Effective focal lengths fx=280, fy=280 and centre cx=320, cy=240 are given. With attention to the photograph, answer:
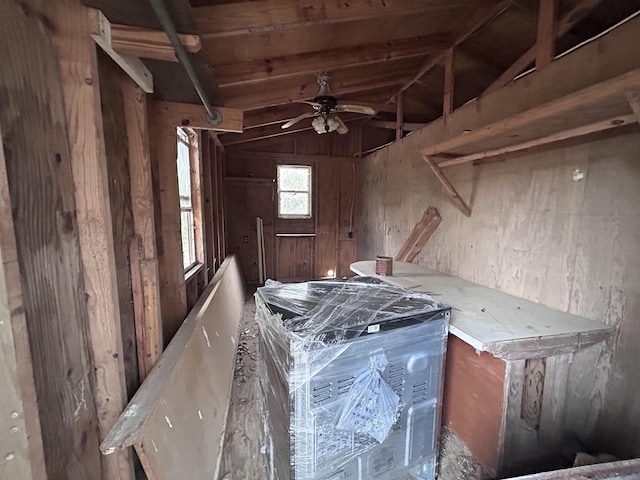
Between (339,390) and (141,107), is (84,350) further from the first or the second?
(141,107)

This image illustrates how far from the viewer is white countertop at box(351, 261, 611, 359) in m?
1.27

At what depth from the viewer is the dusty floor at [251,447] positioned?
1536mm

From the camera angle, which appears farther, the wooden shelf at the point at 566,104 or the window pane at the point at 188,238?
the window pane at the point at 188,238

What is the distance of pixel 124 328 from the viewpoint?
1221 mm

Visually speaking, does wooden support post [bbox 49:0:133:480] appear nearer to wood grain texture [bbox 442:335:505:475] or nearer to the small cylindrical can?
wood grain texture [bbox 442:335:505:475]

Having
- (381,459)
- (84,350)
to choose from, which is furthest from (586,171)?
(84,350)


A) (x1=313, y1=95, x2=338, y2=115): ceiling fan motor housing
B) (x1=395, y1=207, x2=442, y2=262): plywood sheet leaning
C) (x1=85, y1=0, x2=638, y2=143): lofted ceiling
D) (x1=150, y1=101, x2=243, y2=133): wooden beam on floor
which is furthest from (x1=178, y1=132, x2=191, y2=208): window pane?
(x1=395, y1=207, x2=442, y2=262): plywood sheet leaning

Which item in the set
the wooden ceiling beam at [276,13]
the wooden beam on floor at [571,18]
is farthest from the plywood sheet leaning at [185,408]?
the wooden beam on floor at [571,18]

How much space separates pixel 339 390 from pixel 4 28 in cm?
146

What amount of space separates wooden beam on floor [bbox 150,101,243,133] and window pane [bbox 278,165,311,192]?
3.42 m

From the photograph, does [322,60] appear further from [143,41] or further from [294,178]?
[294,178]

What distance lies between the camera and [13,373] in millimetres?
633

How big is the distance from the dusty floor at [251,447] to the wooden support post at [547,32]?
234cm

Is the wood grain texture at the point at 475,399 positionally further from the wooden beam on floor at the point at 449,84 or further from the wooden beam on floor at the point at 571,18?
the wooden beam on floor at the point at 449,84
